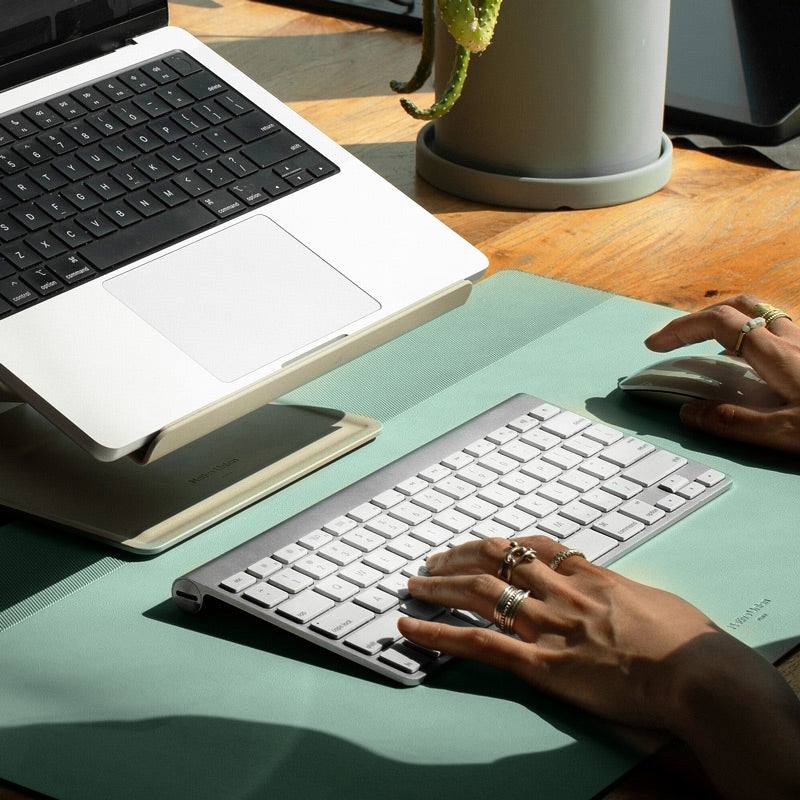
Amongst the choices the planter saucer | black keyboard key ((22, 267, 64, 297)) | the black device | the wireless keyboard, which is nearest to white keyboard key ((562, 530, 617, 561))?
the wireless keyboard

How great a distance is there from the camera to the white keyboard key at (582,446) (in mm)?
876

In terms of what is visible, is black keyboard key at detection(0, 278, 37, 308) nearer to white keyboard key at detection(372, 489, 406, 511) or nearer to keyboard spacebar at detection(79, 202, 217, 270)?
keyboard spacebar at detection(79, 202, 217, 270)

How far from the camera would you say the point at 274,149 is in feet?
2.99

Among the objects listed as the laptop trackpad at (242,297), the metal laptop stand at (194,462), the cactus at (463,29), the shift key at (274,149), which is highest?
the cactus at (463,29)

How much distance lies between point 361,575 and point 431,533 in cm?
6

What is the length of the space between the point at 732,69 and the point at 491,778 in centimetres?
108

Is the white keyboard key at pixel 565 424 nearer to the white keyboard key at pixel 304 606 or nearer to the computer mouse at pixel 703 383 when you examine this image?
the computer mouse at pixel 703 383

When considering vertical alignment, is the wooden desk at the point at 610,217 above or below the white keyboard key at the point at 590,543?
below

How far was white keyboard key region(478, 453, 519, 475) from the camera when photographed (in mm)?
854

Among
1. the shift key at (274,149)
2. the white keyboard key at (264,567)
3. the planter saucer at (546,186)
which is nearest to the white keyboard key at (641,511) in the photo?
the white keyboard key at (264,567)

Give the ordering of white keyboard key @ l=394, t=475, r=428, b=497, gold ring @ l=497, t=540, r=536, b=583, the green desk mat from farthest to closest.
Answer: white keyboard key @ l=394, t=475, r=428, b=497
gold ring @ l=497, t=540, r=536, b=583
the green desk mat

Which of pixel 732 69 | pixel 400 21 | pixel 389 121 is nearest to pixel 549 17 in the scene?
pixel 389 121

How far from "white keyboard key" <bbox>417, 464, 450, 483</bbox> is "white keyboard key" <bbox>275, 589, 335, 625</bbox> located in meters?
0.13

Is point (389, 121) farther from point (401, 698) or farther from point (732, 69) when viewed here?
point (401, 698)
